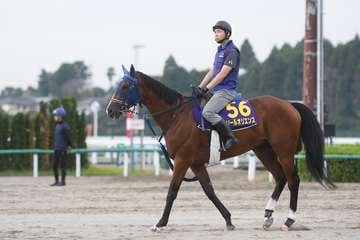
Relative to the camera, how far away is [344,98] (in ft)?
245

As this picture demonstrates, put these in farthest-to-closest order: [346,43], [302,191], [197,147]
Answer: [346,43] → [302,191] → [197,147]

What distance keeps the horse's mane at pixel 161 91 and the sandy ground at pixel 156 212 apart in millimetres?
1684

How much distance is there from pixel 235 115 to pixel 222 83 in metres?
0.47

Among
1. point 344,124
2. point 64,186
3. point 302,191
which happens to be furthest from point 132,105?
point 344,124

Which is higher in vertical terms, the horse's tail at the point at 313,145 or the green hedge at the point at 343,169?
the horse's tail at the point at 313,145

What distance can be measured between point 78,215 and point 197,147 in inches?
113

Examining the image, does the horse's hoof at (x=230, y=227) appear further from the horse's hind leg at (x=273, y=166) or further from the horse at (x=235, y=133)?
the horse's hind leg at (x=273, y=166)

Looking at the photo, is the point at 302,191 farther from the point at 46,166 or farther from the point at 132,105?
the point at 46,166

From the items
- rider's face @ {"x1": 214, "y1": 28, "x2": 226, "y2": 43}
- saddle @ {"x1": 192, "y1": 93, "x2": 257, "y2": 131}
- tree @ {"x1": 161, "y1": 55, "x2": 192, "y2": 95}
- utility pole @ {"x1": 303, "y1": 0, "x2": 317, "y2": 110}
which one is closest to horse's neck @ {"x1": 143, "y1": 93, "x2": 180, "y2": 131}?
saddle @ {"x1": 192, "y1": 93, "x2": 257, "y2": 131}

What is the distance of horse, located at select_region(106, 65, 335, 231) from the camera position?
11633 mm

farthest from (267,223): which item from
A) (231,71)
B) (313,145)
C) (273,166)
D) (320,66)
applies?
(320,66)

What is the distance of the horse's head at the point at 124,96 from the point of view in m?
11.7

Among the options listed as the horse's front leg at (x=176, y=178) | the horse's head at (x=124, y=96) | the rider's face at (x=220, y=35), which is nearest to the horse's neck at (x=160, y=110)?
the horse's head at (x=124, y=96)

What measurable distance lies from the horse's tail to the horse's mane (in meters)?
1.80
